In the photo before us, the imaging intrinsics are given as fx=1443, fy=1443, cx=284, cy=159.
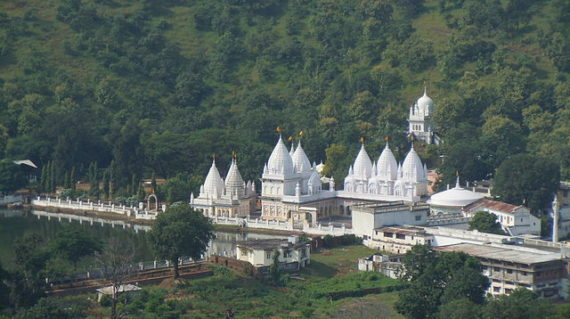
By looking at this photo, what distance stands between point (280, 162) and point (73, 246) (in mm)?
20639

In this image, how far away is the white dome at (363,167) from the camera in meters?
83.9

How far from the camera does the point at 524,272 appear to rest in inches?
2406

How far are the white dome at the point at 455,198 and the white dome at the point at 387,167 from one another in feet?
10.8

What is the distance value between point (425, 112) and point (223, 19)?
2943 cm

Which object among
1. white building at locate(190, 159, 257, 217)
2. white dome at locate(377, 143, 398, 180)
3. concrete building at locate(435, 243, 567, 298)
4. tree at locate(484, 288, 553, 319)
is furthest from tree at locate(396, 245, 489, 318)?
white building at locate(190, 159, 257, 217)

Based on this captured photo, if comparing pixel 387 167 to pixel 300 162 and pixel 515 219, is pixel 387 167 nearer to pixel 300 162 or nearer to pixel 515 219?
pixel 300 162

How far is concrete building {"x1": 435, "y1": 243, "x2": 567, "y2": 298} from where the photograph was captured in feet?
200

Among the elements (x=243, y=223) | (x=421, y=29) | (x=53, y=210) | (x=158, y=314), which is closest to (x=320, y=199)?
(x=243, y=223)

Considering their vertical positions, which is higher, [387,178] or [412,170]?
[412,170]

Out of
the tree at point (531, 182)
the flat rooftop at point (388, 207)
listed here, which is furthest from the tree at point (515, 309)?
the tree at point (531, 182)

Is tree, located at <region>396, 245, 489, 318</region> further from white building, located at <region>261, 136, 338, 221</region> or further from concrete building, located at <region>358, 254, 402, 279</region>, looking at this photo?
white building, located at <region>261, 136, 338, 221</region>

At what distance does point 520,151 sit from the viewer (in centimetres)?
9300

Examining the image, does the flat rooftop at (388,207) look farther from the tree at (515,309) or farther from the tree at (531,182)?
the tree at (515,309)

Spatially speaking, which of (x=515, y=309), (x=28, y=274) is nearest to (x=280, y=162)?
(x=28, y=274)
